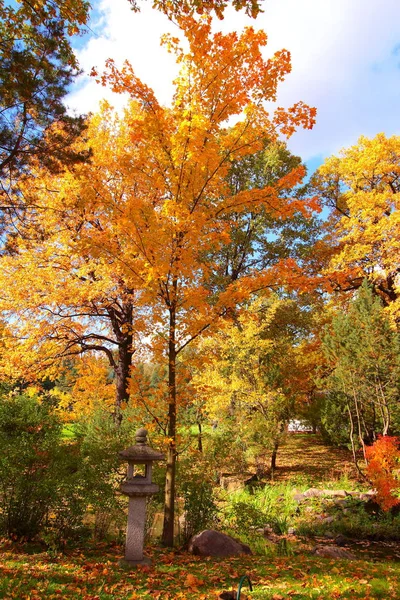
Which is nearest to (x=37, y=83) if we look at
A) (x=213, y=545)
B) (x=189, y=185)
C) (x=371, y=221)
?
(x=189, y=185)

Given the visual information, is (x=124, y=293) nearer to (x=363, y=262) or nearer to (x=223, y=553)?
(x=223, y=553)

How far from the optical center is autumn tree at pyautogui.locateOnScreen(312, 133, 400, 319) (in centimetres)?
1380

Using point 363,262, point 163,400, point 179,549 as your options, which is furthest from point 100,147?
point 363,262

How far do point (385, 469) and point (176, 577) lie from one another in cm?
657

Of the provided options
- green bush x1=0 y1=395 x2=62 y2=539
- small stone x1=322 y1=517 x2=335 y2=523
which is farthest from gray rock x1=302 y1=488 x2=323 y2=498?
green bush x1=0 y1=395 x2=62 y2=539

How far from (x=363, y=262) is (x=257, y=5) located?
1312 cm

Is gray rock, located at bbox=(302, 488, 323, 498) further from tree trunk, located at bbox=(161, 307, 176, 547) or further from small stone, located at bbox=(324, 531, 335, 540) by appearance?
tree trunk, located at bbox=(161, 307, 176, 547)

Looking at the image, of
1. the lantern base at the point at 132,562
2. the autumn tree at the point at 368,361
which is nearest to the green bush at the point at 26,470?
the lantern base at the point at 132,562

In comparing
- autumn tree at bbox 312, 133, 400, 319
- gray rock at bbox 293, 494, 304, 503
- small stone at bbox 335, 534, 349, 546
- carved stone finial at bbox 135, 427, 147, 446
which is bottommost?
small stone at bbox 335, 534, 349, 546

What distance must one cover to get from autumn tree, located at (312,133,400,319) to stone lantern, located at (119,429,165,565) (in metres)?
10.0

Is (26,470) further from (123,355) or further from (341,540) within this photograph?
(341,540)

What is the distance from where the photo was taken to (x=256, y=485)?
11555mm

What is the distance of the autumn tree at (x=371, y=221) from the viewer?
13.8 meters

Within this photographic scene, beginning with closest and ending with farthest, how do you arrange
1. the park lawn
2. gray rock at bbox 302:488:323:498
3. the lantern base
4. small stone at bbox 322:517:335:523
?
the park lawn < the lantern base < small stone at bbox 322:517:335:523 < gray rock at bbox 302:488:323:498
